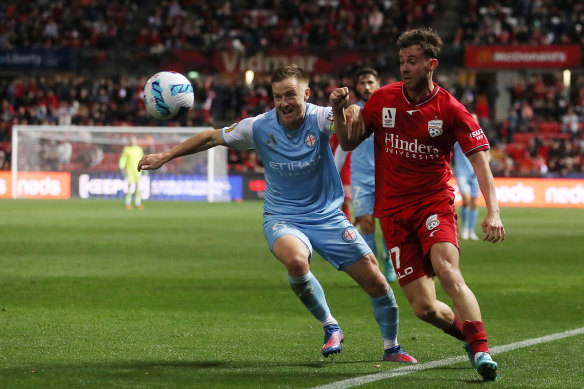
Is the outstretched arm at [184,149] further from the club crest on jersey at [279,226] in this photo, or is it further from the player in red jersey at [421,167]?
the player in red jersey at [421,167]

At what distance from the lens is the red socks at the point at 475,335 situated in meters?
6.29

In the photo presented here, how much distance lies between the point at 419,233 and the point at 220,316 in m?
3.55

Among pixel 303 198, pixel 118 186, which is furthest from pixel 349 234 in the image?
pixel 118 186

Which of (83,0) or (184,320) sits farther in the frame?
(83,0)

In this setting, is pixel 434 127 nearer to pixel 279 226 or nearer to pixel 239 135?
pixel 279 226

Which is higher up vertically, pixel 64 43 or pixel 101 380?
pixel 64 43

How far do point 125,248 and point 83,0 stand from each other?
102ft

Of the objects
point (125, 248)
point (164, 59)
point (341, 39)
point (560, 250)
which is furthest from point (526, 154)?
point (125, 248)

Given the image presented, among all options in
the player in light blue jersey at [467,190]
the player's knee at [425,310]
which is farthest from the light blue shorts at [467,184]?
the player's knee at [425,310]

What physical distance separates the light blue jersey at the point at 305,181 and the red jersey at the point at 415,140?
582 mm

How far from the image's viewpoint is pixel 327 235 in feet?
24.2

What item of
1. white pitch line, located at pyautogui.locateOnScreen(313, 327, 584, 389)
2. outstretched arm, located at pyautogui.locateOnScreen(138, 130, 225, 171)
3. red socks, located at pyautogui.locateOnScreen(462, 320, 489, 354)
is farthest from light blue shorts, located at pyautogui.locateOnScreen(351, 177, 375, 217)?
red socks, located at pyautogui.locateOnScreen(462, 320, 489, 354)

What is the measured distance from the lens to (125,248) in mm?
17406

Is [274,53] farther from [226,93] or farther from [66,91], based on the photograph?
[66,91]
